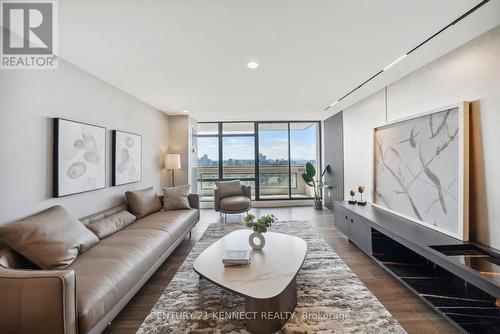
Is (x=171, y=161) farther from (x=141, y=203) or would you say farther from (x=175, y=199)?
(x=141, y=203)

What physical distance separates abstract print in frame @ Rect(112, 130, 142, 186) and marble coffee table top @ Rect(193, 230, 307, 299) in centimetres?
200

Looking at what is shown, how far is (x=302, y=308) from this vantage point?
192cm

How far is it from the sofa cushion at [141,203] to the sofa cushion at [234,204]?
1.48 m

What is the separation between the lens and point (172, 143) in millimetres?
5422

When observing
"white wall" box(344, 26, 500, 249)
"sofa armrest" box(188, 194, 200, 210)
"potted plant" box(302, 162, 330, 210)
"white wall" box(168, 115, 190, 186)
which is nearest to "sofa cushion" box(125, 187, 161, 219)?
"sofa armrest" box(188, 194, 200, 210)

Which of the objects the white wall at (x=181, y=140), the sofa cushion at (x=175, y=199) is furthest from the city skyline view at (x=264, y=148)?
the sofa cushion at (x=175, y=199)

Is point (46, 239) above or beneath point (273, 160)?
beneath

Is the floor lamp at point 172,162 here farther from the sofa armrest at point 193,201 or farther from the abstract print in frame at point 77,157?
the abstract print in frame at point 77,157

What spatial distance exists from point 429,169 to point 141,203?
387 centimetres

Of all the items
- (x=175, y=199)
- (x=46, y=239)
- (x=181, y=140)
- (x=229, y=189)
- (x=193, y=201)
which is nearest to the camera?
(x=46, y=239)

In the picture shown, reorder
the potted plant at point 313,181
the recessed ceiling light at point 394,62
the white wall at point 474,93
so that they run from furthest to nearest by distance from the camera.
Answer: the potted plant at point 313,181, the recessed ceiling light at point 394,62, the white wall at point 474,93

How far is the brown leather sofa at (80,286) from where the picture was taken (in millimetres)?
1243

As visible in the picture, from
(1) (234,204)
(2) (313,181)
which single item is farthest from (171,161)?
(2) (313,181)

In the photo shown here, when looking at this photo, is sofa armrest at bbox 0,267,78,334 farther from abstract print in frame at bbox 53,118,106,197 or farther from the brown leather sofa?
abstract print in frame at bbox 53,118,106,197
